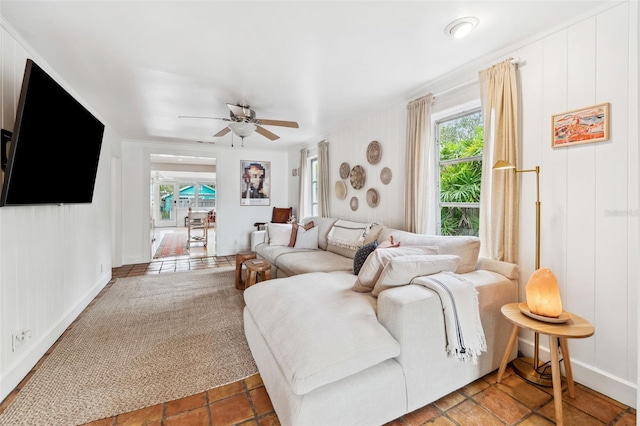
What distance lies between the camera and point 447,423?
1.50 meters

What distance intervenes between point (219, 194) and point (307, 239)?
297 cm

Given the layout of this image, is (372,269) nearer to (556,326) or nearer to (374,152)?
(556,326)

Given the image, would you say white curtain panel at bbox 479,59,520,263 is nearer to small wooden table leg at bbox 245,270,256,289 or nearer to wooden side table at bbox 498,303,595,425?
wooden side table at bbox 498,303,595,425

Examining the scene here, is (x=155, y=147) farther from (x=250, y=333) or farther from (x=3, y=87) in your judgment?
(x=250, y=333)

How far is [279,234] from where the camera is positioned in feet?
14.6

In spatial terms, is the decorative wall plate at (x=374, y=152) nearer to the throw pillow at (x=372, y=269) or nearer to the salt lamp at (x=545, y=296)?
the throw pillow at (x=372, y=269)

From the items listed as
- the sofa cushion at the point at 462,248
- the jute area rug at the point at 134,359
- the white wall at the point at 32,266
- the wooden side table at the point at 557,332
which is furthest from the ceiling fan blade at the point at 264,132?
the wooden side table at the point at 557,332

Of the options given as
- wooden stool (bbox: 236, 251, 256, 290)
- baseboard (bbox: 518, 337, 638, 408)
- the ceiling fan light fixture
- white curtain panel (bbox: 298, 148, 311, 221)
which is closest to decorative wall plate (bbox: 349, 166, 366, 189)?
the ceiling fan light fixture

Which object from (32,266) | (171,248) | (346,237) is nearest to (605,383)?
(346,237)

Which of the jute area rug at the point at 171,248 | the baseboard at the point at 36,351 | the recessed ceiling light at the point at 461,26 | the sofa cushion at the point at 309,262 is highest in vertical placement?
the recessed ceiling light at the point at 461,26

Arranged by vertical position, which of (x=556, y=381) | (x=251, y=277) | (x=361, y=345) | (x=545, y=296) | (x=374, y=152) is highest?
(x=374, y=152)

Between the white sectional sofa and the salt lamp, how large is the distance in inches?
11.0

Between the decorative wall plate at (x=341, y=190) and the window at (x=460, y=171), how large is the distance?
5.48ft

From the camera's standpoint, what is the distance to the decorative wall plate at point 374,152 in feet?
12.0
